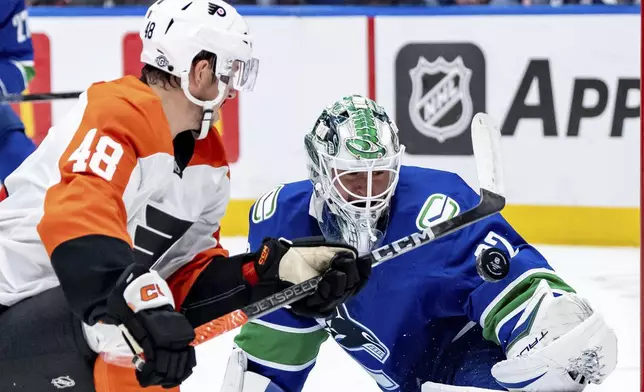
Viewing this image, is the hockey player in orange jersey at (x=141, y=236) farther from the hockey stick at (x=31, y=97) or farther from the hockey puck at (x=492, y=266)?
the hockey stick at (x=31, y=97)

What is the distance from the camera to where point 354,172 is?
8.84 feet

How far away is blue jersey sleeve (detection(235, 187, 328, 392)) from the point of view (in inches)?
111

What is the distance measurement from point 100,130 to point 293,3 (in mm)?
3361

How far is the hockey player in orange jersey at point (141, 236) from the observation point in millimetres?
2184

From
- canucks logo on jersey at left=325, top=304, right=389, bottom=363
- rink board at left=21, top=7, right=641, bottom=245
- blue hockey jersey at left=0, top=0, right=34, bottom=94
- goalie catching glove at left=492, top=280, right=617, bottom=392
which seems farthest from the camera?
rink board at left=21, top=7, right=641, bottom=245

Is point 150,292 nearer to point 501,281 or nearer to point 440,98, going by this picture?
point 501,281

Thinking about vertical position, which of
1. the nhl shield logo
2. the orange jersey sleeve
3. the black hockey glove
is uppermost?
the orange jersey sleeve

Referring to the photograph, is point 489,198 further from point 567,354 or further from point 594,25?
point 594,25

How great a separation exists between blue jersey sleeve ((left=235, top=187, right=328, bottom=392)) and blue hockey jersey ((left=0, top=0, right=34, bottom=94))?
6.87ft

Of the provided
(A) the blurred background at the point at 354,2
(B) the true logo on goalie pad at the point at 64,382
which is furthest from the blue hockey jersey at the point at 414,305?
(A) the blurred background at the point at 354,2

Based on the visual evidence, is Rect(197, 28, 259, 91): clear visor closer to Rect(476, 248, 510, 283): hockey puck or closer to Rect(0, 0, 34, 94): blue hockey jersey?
Rect(476, 248, 510, 283): hockey puck

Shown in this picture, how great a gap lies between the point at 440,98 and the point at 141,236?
9.85ft

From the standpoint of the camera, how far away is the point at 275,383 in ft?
9.41

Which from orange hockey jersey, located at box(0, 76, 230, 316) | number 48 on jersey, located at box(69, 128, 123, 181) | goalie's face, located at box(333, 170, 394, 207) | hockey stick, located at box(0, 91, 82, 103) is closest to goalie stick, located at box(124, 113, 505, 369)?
goalie's face, located at box(333, 170, 394, 207)
